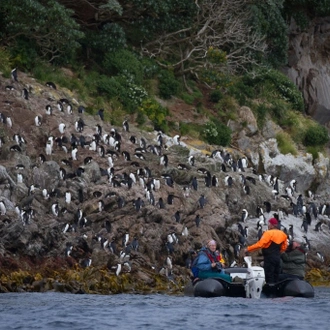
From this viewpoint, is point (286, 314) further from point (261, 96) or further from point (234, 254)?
point (261, 96)

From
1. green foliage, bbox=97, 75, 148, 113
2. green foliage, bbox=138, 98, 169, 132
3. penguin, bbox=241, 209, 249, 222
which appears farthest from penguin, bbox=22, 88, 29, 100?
penguin, bbox=241, 209, 249, 222

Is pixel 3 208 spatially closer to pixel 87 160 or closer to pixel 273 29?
pixel 87 160

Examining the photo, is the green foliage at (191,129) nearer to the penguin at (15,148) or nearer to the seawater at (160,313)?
the penguin at (15,148)

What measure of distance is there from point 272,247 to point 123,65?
2245 cm

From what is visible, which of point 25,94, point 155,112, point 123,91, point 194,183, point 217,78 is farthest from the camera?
point 217,78

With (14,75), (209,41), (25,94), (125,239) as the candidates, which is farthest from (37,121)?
(209,41)

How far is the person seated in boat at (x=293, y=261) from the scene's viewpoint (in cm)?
2978

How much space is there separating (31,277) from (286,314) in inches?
381

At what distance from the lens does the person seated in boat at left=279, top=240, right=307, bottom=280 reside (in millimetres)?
29781

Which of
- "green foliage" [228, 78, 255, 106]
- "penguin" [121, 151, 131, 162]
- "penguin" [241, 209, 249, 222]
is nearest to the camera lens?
"penguin" [241, 209, 249, 222]

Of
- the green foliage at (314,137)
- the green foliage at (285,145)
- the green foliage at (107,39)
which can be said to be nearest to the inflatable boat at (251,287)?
the green foliage at (285,145)

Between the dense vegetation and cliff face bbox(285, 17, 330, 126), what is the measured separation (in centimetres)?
252

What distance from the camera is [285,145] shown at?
5150cm

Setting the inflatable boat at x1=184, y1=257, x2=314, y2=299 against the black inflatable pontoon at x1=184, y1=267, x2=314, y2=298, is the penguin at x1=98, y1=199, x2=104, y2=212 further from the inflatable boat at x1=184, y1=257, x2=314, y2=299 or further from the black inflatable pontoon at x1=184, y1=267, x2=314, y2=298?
the inflatable boat at x1=184, y1=257, x2=314, y2=299
